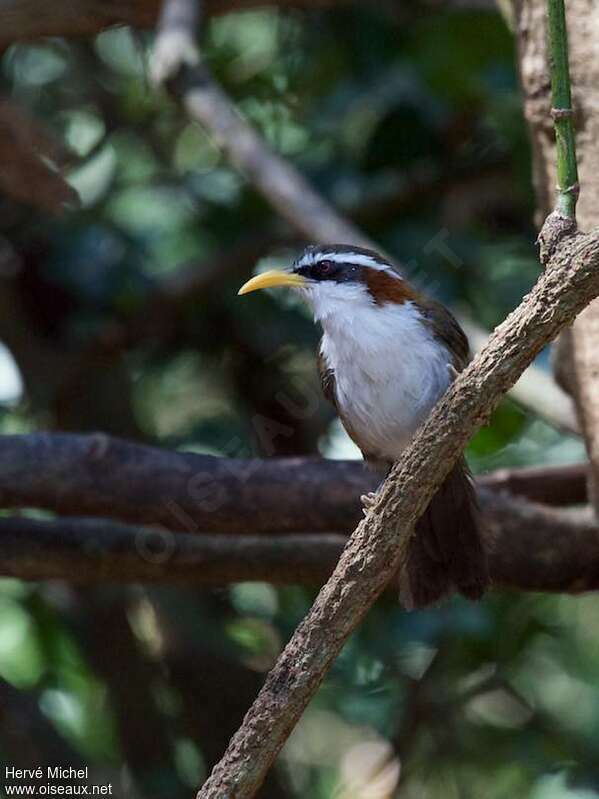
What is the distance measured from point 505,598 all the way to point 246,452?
115 centimetres

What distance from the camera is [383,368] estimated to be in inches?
145

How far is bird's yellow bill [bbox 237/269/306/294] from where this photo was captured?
3.87 meters

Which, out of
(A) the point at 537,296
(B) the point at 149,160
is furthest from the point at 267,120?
(A) the point at 537,296

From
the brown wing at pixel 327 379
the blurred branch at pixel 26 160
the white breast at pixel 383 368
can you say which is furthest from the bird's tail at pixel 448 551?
the blurred branch at pixel 26 160

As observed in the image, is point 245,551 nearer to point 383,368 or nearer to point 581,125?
point 383,368

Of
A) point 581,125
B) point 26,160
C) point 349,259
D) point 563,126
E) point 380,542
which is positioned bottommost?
point 380,542

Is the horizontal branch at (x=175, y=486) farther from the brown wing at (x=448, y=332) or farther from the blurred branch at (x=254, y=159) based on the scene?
the blurred branch at (x=254, y=159)

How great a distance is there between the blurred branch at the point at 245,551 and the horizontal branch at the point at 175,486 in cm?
Result: 9

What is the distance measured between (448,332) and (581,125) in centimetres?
73

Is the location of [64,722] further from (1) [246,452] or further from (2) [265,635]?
(1) [246,452]

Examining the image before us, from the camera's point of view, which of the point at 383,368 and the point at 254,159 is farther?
the point at 254,159

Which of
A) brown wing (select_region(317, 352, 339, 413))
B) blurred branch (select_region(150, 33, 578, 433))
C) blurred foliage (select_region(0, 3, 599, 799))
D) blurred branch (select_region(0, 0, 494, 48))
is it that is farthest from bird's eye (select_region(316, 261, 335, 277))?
blurred branch (select_region(0, 0, 494, 48))

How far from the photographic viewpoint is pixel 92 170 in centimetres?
601

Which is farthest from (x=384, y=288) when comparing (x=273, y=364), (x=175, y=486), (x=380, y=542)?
(x=273, y=364)
